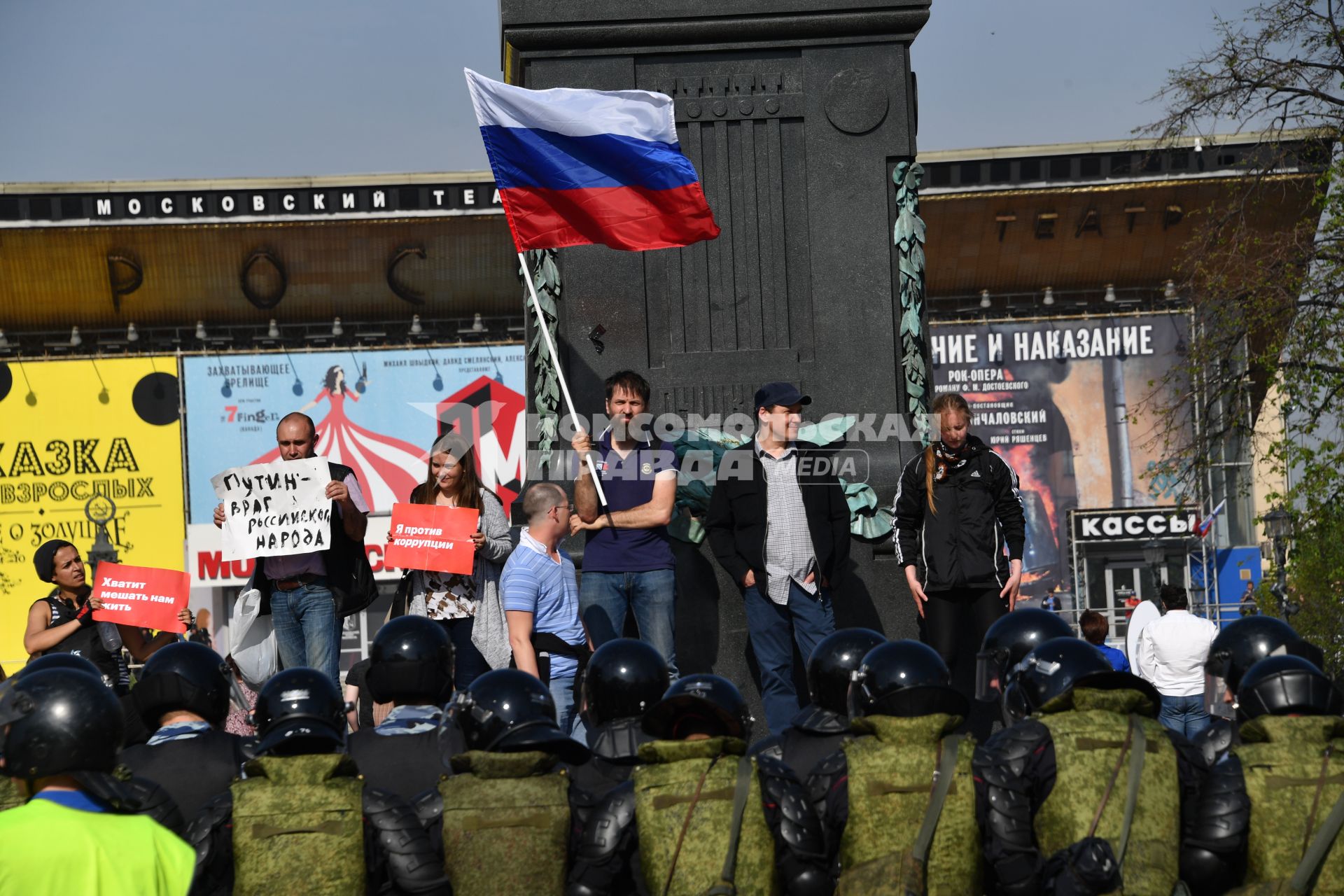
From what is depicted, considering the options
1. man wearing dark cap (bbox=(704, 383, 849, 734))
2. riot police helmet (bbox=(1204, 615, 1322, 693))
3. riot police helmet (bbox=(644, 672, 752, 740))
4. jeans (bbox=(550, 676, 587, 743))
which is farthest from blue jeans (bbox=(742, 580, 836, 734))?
riot police helmet (bbox=(644, 672, 752, 740))

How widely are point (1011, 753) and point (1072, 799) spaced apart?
10.1 inches

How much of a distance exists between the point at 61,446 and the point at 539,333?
26203 millimetres

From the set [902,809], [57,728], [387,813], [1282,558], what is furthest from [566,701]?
[1282,558]

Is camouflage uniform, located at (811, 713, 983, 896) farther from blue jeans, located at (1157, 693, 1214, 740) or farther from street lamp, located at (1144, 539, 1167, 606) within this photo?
street lamp, located at (1144, 539, 1167, 606)

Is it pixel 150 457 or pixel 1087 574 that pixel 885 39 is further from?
pixel 150 457

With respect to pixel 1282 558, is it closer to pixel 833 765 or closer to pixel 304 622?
pixel 304 622

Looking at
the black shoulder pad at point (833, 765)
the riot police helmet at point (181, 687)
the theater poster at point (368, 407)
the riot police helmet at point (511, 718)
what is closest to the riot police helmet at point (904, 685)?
the black shoulder pad at point (833, 765)

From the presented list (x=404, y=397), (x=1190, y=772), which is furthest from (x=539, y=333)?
(x=404, y=397)

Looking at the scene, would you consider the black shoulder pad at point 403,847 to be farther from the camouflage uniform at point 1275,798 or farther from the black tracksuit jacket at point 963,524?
the black tracksuit jacket at point 963,524

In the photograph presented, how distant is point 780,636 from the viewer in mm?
8672

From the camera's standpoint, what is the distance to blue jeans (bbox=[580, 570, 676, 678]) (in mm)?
8680

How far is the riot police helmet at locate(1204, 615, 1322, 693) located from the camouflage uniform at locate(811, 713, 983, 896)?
1.67m

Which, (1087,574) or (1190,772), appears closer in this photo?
(1190,772)

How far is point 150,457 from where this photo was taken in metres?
33.2
